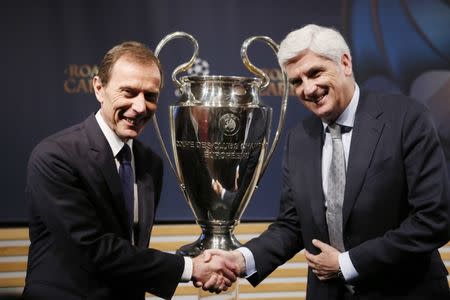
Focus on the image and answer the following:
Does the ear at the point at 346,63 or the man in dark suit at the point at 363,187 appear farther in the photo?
the ear at the point at 346,63

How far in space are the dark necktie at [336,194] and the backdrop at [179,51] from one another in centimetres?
131

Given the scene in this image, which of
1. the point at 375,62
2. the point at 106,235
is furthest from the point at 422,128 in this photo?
the point at 375,62

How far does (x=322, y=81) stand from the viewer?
2.41m

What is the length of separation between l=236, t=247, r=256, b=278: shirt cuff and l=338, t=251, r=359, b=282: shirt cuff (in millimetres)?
392

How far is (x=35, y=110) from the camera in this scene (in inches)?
139

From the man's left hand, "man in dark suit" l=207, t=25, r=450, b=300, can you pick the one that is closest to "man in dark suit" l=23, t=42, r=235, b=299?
"man in dark suit" l=207, t=25, r=450, b=300

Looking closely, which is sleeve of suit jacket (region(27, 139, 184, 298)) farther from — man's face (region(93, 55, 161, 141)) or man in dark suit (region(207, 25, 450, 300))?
man in dark suit (region(207, 25, 450, 300))

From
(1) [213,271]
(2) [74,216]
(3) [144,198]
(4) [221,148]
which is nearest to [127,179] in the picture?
(3) [144,198]

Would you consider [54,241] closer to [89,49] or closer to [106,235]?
[106,235]

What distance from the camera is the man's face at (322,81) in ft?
7.89

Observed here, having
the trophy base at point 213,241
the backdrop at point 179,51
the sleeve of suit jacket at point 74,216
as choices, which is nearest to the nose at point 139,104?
the sleeve of suit jacket at point 74,216

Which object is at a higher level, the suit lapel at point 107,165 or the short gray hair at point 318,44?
the short gray hair at point 318,44

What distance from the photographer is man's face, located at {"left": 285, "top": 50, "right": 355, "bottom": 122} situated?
2.41 meters

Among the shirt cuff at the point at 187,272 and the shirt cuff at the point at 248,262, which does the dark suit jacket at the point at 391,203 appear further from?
the shirt cuff at the point at 187,272
